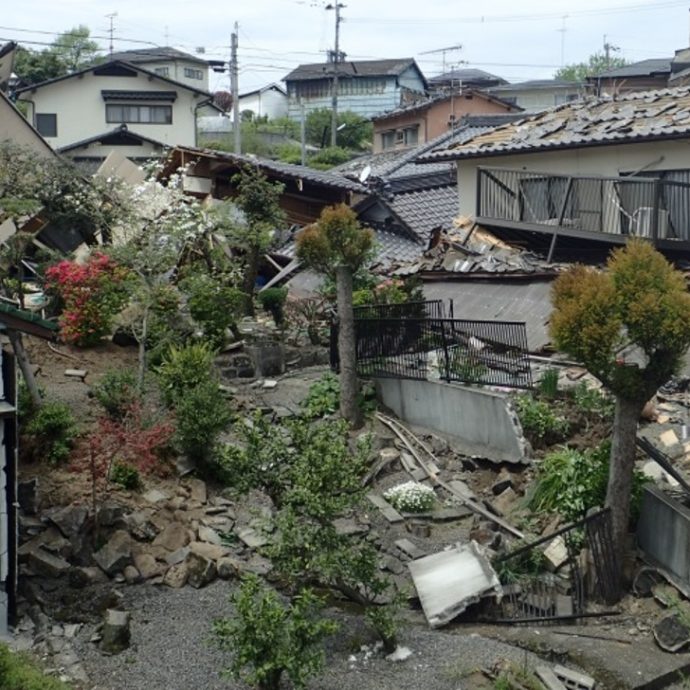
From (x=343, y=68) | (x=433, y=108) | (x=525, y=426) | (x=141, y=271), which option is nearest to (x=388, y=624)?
(x=525, y=426)

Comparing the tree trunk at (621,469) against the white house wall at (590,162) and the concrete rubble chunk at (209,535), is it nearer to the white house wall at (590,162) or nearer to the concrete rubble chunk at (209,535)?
the concrete rubble chunk at (209,535)

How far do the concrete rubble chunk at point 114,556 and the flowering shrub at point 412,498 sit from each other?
3754 millimetres

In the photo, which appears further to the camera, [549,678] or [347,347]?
[347,347]

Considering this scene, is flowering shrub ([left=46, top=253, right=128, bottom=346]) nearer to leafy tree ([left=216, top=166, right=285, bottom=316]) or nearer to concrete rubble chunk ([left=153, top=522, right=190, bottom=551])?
leafy tree ([left=216, top=166, right=285, bottom=316])

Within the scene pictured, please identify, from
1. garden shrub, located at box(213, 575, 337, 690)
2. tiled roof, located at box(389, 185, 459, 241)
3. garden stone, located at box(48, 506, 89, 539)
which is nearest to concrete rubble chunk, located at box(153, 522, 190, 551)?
garden stone, located at box(48, 506, 89, 539)

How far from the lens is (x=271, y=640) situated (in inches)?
→ 320

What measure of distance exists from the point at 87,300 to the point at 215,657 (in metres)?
9.54

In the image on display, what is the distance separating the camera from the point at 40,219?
Result: 71.8ft

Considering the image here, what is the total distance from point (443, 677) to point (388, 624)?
0.70 metres

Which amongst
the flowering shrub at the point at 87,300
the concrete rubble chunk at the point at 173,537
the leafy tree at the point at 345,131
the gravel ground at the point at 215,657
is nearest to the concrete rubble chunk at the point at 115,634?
the gravel ground at the point at 215,657

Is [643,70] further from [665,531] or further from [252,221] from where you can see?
[665,531]

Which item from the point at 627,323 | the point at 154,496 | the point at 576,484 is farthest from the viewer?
the point at 154,496

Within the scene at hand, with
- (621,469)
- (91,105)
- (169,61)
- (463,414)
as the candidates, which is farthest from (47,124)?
(621,469)

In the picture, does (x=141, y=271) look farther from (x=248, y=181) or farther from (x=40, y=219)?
(x=40, y=219)
